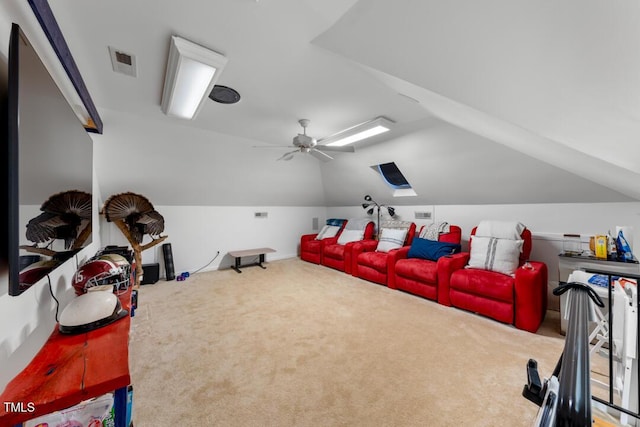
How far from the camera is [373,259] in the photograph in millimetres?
4047

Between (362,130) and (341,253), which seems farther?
(341,253)

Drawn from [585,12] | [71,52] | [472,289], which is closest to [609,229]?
[472,289]

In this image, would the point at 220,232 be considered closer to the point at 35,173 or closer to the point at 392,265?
the point at 392,265

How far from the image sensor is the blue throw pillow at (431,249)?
138 inches

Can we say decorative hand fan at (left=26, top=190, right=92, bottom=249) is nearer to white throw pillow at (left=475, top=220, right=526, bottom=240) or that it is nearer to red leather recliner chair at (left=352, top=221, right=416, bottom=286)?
red leather recliner chair at (left=352, top=221, right=416, bottom=286)

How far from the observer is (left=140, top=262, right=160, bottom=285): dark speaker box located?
3.98 metres

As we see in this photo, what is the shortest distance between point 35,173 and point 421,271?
Answer: 141 inches

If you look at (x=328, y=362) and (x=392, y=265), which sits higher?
(x=392, y=265)

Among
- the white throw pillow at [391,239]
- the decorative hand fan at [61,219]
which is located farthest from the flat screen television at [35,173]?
the white throw pillow at [391,239]

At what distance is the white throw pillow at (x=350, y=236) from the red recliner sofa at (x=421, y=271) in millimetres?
1221

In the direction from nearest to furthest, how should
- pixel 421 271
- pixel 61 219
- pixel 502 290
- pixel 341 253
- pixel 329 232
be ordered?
pixel 61 219, pixel 502 290, pixel 421 271, pixel 341 253, pixel 329 232

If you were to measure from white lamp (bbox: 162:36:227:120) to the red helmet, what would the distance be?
1562mm

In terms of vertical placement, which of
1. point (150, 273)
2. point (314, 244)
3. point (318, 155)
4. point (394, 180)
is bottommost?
point (150, 273)

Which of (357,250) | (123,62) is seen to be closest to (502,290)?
(357,250)
